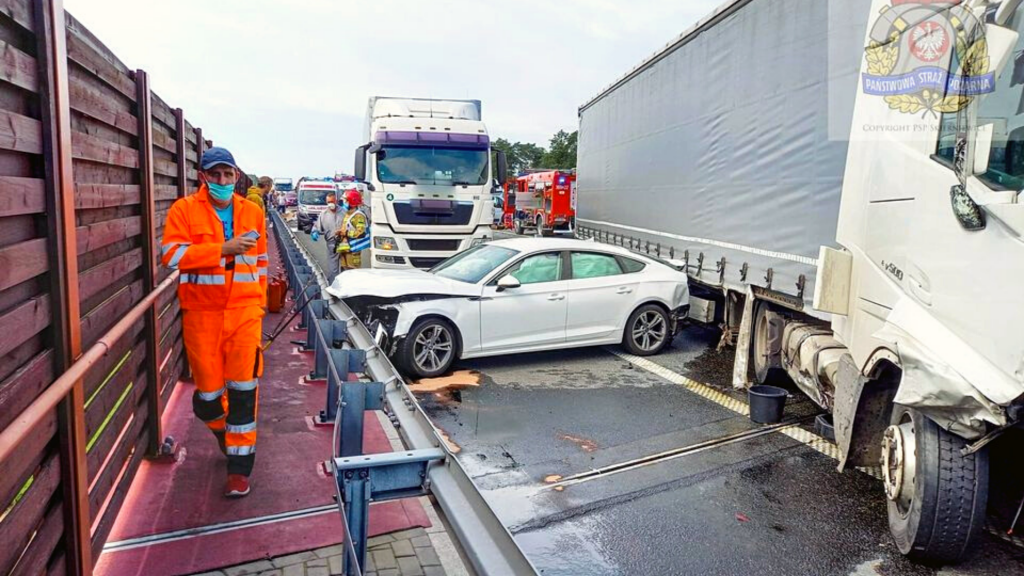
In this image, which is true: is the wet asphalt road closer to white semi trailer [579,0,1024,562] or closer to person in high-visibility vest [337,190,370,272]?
white semi trailer [579,0,1024,562]

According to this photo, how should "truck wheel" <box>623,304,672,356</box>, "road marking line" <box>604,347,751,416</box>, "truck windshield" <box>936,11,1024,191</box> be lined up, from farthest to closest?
1. "truck wheel" <box>623,304,672,356</box>
2. "road marking line" <box>604,347,751,416</box>
3. "truck windshield" <box>936,11,1024,191</box>

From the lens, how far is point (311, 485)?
4012 millimetres

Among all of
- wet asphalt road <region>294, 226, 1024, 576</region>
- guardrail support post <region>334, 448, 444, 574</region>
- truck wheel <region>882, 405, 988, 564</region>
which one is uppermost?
guardrail support post <region>334, 448, 444, 574</region>

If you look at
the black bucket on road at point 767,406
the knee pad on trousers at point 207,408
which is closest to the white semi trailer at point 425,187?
the black bucket on road at point 767,406

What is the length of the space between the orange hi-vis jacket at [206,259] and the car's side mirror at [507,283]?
4028 millimetres

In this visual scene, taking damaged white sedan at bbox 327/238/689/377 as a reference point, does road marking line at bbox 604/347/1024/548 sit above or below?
below

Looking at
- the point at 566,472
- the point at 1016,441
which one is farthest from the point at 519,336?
the point at 1016,441

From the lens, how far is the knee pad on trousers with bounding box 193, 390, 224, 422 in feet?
12.3

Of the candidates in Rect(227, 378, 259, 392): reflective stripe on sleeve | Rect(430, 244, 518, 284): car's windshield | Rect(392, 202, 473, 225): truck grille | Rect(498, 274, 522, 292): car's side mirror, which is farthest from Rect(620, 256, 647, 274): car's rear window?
Rect(227, 378, 259, 392): reflective stripe on sleeve

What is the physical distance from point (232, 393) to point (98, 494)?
2.75 feet

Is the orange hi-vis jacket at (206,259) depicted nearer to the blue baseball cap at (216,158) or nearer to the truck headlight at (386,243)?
the blue baseball cap at (216,158)

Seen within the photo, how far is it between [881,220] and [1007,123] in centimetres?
119

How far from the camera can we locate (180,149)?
5410 millimetres

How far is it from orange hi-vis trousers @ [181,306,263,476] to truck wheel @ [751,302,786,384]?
5.02 metres
